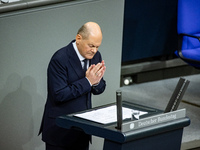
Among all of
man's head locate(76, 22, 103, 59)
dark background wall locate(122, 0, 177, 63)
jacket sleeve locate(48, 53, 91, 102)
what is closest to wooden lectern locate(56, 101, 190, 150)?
jacket sleeve locate(48, 53, 91, 102)

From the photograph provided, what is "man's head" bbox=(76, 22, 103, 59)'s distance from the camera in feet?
10.1

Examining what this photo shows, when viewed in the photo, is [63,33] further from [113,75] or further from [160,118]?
[160,118]

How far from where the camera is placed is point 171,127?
2.75 metres

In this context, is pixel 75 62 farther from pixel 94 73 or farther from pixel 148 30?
pixel 148 30

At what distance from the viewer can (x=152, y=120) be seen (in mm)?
A: 2678

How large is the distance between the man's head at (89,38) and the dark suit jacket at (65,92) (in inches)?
3.9

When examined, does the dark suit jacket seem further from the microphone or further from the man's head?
the microphone

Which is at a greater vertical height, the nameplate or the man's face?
the man's face

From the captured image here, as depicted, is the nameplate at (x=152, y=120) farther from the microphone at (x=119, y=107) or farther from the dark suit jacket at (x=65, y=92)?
the dark suit jacket at (x=65, y=92)

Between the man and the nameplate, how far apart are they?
0.59 m

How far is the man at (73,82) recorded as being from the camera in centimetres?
308

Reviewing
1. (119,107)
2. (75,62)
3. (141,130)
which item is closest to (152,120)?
(141,130)

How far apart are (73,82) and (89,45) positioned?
254 millimetres

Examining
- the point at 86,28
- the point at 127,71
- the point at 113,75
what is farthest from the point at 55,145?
the point at 127,71
